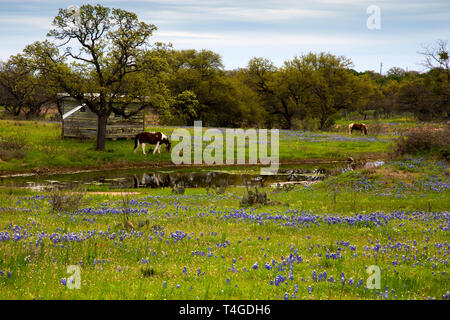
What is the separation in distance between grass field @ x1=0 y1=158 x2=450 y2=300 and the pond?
13129 mm

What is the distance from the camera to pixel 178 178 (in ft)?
115

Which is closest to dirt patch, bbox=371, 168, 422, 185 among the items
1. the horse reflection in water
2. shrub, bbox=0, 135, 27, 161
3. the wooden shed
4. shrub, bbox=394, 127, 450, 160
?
shrub, bbox=394, 127, 450, 160

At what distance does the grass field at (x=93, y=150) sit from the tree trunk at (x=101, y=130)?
2.44 ft

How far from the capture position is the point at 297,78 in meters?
78.4

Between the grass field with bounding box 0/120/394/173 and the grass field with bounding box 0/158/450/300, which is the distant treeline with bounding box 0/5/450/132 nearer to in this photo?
the grass field with bounding box 0/120/394/173

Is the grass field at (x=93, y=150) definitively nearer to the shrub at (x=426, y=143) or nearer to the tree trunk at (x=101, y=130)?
the tree trunk at (x=101, y=130)

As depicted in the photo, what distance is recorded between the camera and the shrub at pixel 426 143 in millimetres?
27344

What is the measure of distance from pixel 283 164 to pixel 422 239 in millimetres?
33477

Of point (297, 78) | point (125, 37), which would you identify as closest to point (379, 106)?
point (297, 78)

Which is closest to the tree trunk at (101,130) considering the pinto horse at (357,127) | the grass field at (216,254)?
the grass field at (216,254)

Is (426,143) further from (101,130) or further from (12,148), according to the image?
(12,148)

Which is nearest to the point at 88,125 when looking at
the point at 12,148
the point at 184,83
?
the point at 12,148

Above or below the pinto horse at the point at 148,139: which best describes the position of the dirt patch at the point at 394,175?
below

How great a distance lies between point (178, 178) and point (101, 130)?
11667 millimetres
